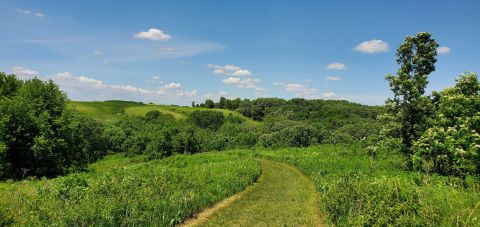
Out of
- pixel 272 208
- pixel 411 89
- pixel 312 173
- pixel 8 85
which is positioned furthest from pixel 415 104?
pixel 8 85

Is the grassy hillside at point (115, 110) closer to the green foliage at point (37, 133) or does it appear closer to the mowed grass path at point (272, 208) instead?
the green foliage at point (37, 133)

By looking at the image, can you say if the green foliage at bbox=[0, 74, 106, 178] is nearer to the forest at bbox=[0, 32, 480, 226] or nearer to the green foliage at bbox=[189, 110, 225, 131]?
the forest at bbox=[0, 32, 480, 226]

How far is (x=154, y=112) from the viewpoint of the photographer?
140 meters

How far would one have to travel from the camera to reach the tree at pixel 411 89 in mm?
29203

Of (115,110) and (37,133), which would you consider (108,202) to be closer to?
(37,133)

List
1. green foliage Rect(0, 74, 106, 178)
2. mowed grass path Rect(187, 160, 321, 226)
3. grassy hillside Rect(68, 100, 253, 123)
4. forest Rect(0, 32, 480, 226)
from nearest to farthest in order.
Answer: forest Rect(0, 32, 480, 226), mowed grass path Rect(187, 160, 321, 226), green foliage Rect(0, 74, 106, 178), grassy hillside Rect(68, 100, 253, 123)

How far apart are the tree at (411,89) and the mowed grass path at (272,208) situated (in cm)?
886

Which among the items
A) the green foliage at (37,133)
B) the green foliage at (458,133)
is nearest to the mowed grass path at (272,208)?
the green foliage at (458,133)

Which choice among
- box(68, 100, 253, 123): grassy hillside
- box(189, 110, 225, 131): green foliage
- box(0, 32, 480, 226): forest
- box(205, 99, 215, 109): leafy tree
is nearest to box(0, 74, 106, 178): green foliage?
box(0, 32, 480, 226): forest

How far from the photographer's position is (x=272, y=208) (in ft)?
65.5

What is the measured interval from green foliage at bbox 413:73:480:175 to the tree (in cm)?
374

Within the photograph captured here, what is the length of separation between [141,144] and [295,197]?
7336 cm

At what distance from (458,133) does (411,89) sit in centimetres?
1122

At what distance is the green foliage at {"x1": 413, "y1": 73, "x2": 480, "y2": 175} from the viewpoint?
58.6 feet
